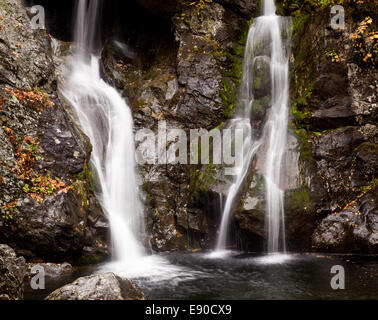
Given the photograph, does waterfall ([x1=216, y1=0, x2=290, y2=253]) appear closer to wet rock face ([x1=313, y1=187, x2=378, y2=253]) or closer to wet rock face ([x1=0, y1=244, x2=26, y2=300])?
wet rock face ([x1=313, y1=187, x2=378, y2=253])

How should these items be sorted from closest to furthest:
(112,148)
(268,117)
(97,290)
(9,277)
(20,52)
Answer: (97,290)
(9,277)
(20,52)
(112,148)
(268,117)

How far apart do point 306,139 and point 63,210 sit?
5565 millimetres

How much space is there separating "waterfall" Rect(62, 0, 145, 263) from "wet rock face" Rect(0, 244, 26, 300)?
9.86 feet

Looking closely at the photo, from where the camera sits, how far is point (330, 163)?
23.8ft

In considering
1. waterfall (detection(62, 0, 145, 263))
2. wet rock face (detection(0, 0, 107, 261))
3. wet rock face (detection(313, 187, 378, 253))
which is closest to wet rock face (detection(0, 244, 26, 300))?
wet rock face (detection(0, 0, 107, 261))

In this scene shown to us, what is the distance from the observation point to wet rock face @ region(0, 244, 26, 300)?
354 cm

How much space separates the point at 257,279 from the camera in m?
5.43

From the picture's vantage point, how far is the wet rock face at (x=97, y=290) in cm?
339

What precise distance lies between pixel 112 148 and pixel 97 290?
16.9 feet

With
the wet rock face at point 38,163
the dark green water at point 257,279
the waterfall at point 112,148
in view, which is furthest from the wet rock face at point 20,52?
the dark green water at point 257,279

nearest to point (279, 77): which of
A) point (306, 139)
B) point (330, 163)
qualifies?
point (306, 139)

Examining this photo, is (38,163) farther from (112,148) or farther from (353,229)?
(353,229)

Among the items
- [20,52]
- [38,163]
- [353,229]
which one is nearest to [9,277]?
[38,163]

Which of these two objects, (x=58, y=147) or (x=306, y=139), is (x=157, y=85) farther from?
(x=306, y=139)
